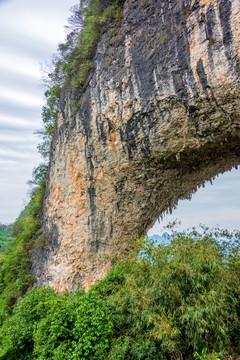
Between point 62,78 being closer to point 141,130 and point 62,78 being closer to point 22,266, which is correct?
point 141,130

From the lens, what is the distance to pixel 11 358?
5.68 m

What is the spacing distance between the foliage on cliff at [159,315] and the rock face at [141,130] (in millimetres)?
2853

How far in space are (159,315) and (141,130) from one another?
487cm

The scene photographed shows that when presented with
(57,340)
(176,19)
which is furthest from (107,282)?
(176,19)

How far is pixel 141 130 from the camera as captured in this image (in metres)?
7.27

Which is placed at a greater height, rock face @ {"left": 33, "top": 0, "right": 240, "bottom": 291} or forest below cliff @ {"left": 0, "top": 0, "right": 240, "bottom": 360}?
rock face @ {"left": 33, "top": 0, "right": 240, "bottom": 291}

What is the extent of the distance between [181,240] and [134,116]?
380 centimetres

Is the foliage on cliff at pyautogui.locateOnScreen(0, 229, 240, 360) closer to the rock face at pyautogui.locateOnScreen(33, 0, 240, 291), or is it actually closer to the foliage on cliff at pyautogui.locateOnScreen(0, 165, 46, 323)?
the rock face at pyautogui.locateOnScreen(33, 0, 240, 291)

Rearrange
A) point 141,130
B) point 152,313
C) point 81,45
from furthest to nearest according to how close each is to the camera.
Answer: point 81,45 → point 141,130 → point 152,313

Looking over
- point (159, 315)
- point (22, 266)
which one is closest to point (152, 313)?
point (159, 315)

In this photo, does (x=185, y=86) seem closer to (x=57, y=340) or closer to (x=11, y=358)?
(x=57, y=340)

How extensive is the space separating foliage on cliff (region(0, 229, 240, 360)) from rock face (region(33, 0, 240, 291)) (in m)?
2.85

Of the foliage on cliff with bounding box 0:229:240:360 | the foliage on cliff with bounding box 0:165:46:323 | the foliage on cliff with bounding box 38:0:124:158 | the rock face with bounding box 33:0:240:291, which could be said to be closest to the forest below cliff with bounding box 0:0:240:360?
the foliage on cliff with bounding box 0:229:240:360

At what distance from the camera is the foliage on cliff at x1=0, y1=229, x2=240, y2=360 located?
4.11 metres
